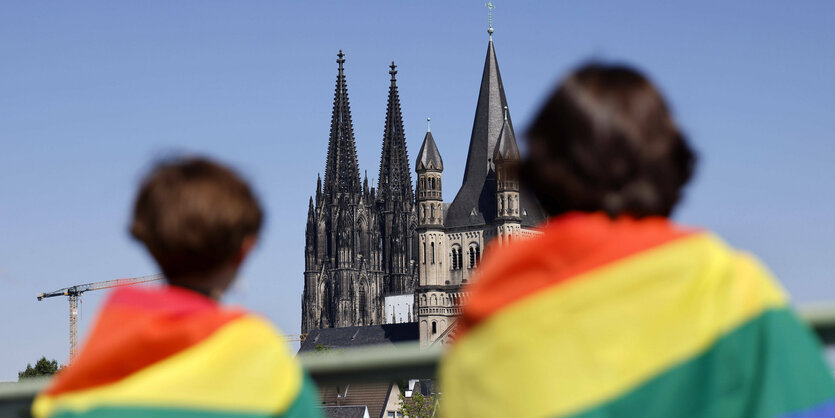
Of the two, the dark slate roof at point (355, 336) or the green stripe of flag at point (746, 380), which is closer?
the green stripe of flag at point (746, 380)

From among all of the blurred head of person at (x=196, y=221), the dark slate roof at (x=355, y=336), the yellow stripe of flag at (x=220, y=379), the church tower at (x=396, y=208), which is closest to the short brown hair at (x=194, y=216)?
the blurred head of person at (x=196, y=221)

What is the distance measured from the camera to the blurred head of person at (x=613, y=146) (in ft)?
7.49

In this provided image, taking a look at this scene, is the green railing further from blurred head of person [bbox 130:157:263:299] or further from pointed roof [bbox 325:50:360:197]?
pointed roof [bbox 325:50:360:197]

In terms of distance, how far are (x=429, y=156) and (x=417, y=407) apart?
1943 cm

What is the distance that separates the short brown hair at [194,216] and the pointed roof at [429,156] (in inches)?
3262

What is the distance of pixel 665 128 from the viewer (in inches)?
90.6

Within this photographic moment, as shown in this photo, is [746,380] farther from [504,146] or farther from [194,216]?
[504,146]

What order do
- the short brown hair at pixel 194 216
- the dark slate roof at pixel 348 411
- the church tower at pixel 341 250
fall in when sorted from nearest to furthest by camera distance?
the short brown hair at pixel 194 216
the dark slate roof at pixel 348 411
the church tower at pixel 341 250

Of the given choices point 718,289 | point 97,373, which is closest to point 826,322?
point 718,289

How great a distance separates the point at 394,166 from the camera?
4107 inches

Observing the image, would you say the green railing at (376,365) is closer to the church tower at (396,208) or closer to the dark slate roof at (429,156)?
the dark slate roof at (429,156)

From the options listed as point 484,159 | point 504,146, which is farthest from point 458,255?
point 504,146

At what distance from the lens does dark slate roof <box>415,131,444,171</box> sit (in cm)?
8569

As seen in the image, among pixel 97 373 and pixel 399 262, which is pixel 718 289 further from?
pixel 399 262
